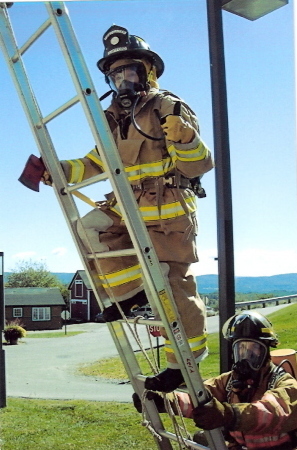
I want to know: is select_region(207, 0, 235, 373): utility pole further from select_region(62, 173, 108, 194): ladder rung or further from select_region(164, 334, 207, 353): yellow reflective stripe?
select_region(62, 173, 108, 194): ladder rung

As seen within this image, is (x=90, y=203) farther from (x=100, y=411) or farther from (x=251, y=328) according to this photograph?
(x=100, y=411)

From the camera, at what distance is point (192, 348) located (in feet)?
5.37

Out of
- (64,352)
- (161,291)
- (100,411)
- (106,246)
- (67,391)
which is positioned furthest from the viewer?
(64,352)

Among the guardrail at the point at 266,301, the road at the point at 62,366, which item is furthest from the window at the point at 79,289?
the guardrail at the point at 266,301

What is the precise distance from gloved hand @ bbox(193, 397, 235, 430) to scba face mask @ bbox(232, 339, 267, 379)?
254mm

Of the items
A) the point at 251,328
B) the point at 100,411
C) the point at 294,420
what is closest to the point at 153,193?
the point at 251,328

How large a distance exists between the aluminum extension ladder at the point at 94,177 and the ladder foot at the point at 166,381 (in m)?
0.08

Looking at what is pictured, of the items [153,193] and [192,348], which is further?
[153,193]

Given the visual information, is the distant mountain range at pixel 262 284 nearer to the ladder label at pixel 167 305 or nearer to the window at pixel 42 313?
the ladder label at pixel 167 305

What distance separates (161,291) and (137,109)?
622 mm

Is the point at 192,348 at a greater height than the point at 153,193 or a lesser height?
lesser

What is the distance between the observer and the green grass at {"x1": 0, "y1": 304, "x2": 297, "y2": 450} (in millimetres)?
3082

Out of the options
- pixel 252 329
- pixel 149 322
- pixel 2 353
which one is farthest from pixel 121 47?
pixel 2 353

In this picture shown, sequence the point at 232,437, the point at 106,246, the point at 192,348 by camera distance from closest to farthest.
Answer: the point at 192,348 < the point at 106,246 < the point at 232,437
